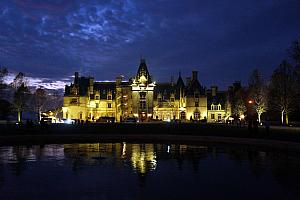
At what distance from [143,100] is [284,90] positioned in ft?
138

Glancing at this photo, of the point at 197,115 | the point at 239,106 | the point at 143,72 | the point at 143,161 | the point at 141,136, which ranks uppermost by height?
the point at 143,72

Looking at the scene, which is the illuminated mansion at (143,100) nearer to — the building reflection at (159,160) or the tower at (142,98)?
the tower at (142,98)

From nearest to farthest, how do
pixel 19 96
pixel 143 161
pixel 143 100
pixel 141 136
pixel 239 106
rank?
pixel 143 161 → pixel 141 136 → pixel 19 96 → pixel 239 106 → pixel 143 100

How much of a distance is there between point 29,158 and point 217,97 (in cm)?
8421

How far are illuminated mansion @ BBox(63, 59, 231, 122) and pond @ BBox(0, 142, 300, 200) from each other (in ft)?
224

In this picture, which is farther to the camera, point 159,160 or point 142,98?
point 142,98

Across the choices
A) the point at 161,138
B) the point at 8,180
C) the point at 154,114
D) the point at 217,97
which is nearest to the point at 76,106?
the point at 154,114

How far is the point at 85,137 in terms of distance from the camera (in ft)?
148

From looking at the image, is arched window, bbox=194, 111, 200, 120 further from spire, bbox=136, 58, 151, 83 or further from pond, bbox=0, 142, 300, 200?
pond, bbox=0, 142, 300, 200

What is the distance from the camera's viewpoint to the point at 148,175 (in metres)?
20.8

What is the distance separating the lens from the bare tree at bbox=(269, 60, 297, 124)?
64875mm

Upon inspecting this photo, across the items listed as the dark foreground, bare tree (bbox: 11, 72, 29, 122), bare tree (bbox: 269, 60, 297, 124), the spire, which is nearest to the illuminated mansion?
the spire

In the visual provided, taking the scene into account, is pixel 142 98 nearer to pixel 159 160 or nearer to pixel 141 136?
pixel 141 136

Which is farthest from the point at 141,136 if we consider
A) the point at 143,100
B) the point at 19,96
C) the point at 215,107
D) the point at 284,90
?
the point at 215,107
